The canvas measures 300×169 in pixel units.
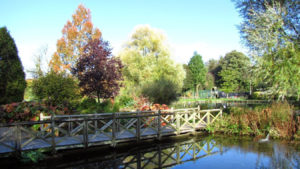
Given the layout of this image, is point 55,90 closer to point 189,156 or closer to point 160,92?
point 189,156

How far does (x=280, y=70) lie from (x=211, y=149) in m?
5.24

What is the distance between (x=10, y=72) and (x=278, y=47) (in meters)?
14.5

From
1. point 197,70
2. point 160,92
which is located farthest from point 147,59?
point 197,70

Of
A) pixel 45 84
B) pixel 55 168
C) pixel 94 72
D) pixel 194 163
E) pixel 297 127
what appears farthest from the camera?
pixel 94 72

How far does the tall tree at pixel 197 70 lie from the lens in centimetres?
5931

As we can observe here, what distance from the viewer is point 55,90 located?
1184 cm

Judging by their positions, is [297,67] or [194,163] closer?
[194,163]

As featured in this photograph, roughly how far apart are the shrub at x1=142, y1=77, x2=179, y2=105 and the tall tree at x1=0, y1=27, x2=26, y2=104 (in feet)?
30.2

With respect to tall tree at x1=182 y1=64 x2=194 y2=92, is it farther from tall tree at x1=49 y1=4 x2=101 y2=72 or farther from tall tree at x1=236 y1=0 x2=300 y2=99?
tall tree at x1=236 y1=0 x2=300 y2=99

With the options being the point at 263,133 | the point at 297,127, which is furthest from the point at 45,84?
the point at 297,127

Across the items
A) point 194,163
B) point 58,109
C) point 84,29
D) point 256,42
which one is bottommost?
point 194,163

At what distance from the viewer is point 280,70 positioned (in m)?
10.9

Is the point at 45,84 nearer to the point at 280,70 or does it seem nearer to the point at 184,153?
the point at 184,153

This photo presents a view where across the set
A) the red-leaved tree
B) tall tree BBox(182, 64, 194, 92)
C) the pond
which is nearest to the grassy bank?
the pond
